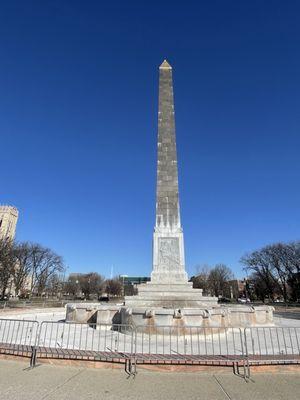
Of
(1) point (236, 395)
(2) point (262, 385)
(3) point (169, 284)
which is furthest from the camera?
(3) point (169, 284)

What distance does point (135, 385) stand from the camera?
5.39 meters

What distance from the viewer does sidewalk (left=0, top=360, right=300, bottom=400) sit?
4879 mm

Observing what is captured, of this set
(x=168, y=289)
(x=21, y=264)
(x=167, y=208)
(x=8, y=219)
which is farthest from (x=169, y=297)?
(x=8, y=219)

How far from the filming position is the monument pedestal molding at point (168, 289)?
1112 cm

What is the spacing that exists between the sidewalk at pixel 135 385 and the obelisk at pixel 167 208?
10.6m

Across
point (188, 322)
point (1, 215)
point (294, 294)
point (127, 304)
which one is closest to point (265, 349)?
point (188, 322)

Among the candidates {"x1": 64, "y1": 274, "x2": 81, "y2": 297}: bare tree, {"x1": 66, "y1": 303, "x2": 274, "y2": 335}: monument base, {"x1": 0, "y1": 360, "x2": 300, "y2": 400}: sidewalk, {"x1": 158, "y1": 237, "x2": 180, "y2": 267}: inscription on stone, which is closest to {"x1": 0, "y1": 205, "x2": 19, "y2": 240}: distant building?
{"x1": 64, "y1": 274, "x2": 81, "y2": 297}: bare tree

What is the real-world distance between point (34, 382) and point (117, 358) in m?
1.69

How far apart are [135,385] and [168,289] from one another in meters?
10.8

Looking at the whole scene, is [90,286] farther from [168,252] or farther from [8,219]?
[168,252]

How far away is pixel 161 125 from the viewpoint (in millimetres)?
20438

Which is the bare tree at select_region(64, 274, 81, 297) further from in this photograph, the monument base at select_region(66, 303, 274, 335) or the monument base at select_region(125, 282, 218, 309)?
the monument base at select_region(66, 303, 274, 335)

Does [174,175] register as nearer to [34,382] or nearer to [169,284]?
[169,284]

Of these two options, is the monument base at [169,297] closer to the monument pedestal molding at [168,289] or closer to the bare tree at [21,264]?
the monument pedestal molding at [168,289]
